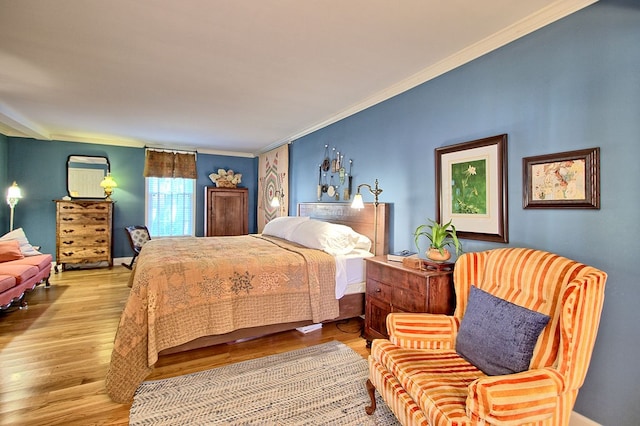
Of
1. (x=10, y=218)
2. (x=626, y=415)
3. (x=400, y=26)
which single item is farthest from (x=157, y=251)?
(x=10, y=218)

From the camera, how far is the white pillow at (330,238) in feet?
10.5

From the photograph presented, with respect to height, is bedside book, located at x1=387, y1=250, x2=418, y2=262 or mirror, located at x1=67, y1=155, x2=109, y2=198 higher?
mirror, located at x1=67, y1=155, x2=109, y2=198

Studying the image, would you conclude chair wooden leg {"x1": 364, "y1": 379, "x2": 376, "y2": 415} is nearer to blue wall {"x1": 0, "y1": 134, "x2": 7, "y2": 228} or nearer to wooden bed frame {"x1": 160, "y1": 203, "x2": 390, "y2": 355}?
wooden bed frame {"x1": 160, "y1": 203, "x2": 390, "y2": 355}

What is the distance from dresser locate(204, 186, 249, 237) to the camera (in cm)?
666

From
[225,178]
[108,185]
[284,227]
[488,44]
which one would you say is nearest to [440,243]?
[488,44]

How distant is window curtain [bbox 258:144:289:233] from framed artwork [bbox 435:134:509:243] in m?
3.41

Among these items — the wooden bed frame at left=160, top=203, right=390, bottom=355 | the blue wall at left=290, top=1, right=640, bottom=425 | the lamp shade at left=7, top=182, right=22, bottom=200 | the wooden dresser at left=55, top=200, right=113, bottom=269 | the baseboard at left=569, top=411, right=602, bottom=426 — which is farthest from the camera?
the wooden dresser at left=55, top=200, right=113, bottom=269

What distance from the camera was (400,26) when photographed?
81.4 inches

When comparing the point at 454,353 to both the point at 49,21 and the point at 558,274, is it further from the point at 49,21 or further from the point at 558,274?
the point at 49,21

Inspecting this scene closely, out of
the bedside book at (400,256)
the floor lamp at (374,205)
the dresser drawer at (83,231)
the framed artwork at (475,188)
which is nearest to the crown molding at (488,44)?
the framed artwork at (475,188)

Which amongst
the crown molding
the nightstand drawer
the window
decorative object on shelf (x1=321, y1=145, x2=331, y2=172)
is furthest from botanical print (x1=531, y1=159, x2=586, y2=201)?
the window

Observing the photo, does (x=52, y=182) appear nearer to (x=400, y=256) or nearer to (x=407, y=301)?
(x=400, y=256)

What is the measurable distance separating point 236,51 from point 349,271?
2194 mm

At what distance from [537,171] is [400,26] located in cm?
132
